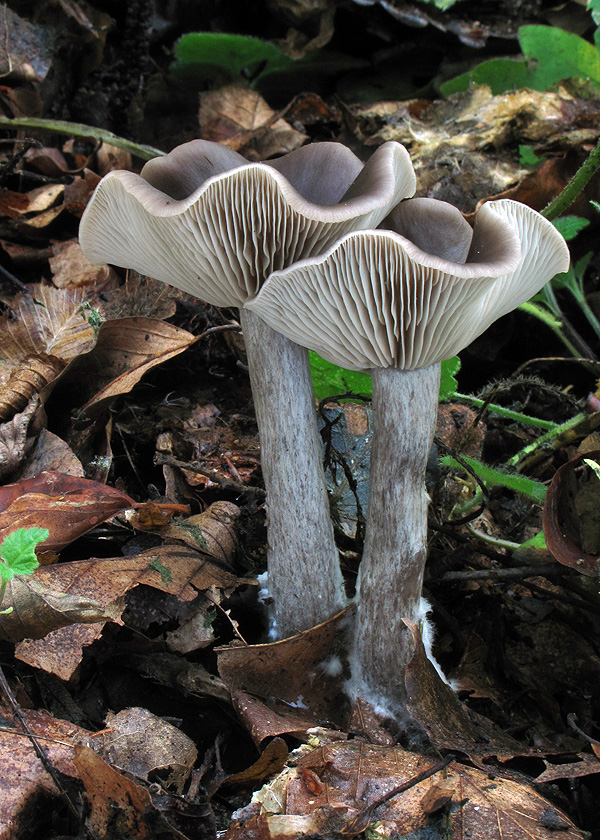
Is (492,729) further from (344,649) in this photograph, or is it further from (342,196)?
(342,196)

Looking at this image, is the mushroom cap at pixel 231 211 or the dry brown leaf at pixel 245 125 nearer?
the mushroom cap at pixel 231 211

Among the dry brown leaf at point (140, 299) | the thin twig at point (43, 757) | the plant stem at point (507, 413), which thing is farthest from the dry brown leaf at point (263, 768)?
the dry brown leaf at point (140, 299)

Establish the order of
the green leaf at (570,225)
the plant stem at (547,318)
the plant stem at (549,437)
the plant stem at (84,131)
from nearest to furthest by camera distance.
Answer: the plant stem at (549,437)
the green leaf at (570,225)
the plant stem at (547,318)
the plant stem at (84,131)

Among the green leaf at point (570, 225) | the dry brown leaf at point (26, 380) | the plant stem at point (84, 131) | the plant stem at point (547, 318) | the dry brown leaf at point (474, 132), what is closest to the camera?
the dry brown leaf at point (26, 380)

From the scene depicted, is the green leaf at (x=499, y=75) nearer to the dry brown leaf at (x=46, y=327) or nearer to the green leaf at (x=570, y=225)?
the green leaf at (x=570, y=225)

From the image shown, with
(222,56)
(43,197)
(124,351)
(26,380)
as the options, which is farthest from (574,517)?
(222,56)

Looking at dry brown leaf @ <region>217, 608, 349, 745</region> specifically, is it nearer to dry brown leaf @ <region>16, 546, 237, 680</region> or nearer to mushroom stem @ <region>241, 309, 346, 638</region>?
mushroom stem @ <region>241, 309, 346, 638</region>

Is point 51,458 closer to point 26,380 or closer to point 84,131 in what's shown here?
point 26,380
